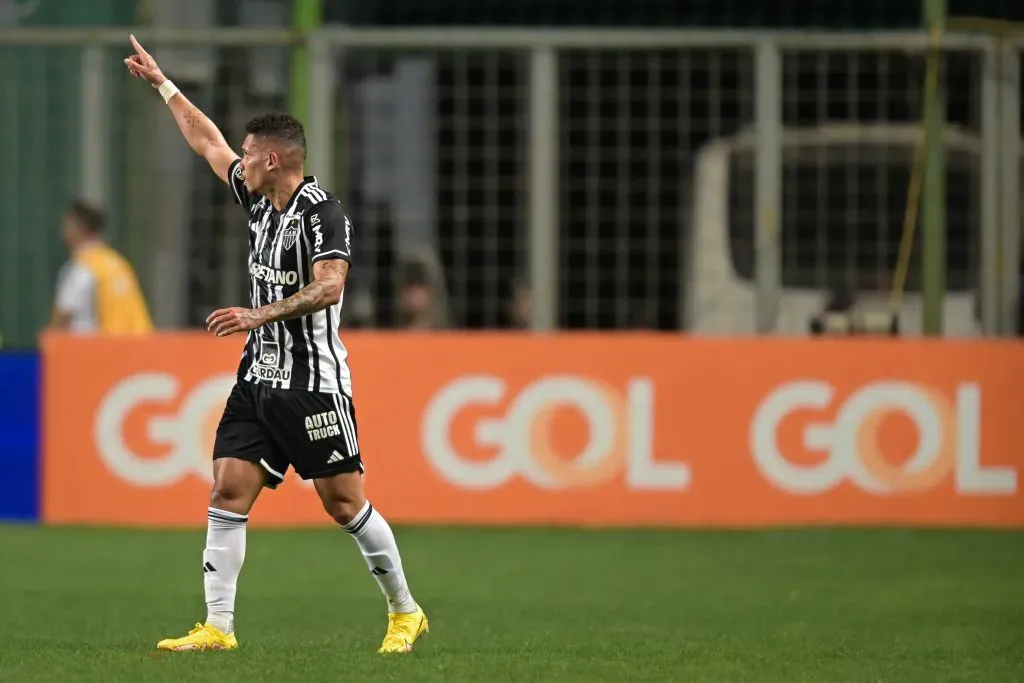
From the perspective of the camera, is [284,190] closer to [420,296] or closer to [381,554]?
[381,554]

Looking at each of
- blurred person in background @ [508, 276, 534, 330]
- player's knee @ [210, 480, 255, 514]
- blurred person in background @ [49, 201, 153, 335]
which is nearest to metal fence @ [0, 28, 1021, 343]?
blurred person in background @ [508, 276, 534, 330]

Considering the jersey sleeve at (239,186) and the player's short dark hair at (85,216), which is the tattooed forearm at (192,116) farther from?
the player's short dark hair at (85,216)

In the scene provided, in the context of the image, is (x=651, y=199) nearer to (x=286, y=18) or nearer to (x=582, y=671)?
(x=286, y=18)

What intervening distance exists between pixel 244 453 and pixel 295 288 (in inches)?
26.1

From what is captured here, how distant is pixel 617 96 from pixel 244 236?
2.89 metres

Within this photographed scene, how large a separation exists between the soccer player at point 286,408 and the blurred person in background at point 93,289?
627 cm

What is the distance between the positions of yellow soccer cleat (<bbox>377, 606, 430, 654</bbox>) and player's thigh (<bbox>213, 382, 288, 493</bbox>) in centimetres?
73

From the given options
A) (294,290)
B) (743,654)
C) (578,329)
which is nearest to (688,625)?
(743,654)

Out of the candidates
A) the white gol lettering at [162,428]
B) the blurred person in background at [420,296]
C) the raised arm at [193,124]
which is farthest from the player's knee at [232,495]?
the blurred person in background at [420,296]

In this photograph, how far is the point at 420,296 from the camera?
14.0 m

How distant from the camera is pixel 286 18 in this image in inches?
560

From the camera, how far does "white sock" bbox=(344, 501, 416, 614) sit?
7441 millimetres

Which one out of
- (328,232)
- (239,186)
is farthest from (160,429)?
(328,232)

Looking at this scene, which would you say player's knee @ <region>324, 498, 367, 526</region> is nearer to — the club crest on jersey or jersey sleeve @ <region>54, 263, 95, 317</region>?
the club crest on jersey
